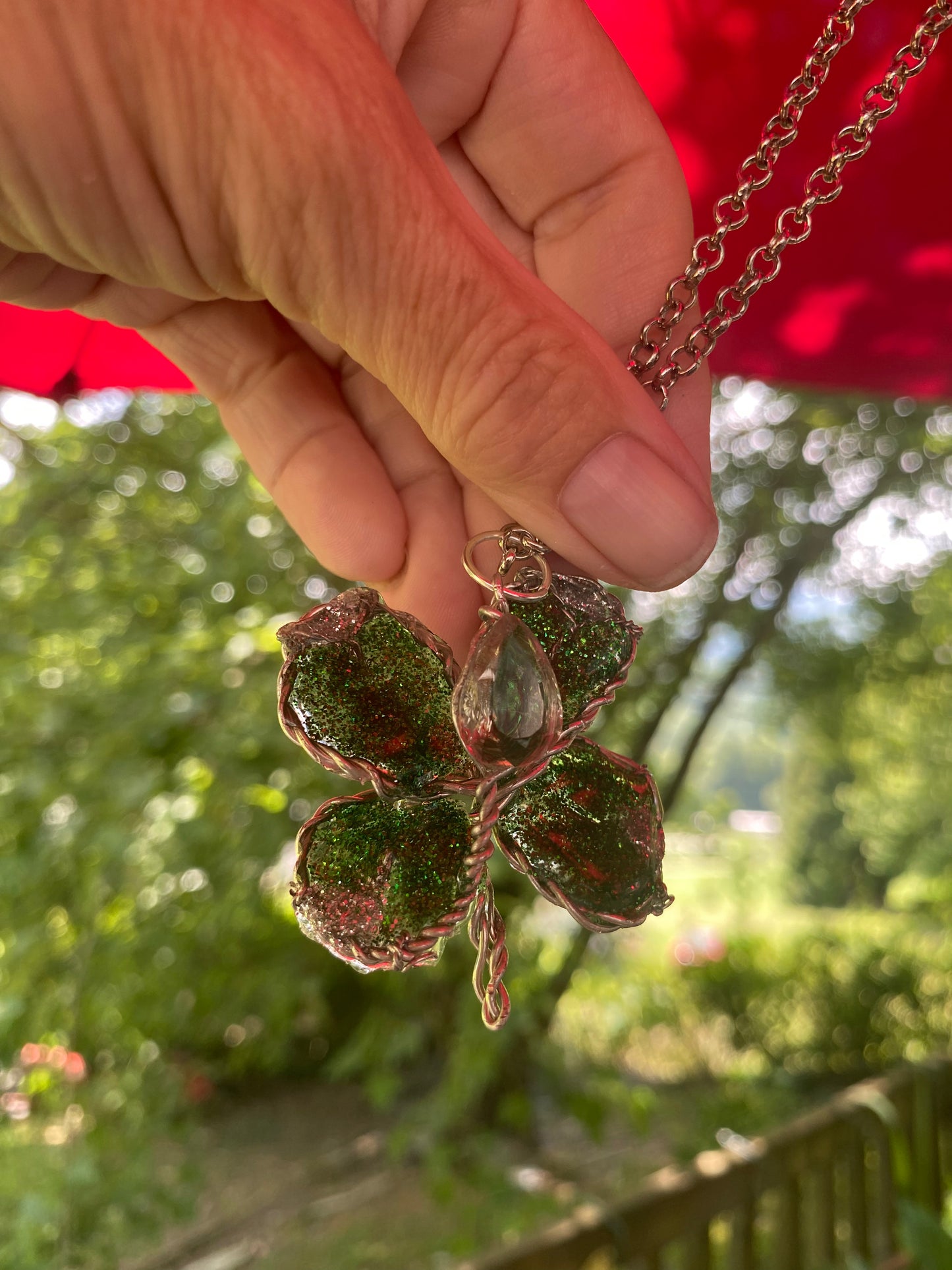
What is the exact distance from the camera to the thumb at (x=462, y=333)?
2.31ft

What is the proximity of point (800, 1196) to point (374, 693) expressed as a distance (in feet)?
9.55

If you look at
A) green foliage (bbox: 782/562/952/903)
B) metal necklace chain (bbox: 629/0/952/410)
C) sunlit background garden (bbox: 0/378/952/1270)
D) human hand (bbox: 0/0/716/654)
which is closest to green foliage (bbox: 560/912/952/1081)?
sunlit background garden (bbox: 0/378/952/1270)

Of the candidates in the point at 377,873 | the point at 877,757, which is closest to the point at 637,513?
the point at 377,873

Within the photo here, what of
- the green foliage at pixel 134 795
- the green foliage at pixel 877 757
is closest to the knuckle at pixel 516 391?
the green foliage at pixel 134 795

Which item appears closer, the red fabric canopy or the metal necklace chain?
the metal necklace chain

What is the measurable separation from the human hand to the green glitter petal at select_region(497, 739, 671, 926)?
0.18 m

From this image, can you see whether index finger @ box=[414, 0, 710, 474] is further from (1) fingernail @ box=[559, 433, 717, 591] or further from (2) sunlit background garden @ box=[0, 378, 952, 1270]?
(2) sunlit background garden @ box=[0, 378, 952, 1270]

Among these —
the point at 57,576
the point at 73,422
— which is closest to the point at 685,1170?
the point at 57,576

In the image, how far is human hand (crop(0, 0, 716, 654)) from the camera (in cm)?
69

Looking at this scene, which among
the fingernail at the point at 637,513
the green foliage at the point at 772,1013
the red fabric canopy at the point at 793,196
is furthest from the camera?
the green foliage at the point at 772,1013

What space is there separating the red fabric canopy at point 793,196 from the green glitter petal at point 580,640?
1.12ft

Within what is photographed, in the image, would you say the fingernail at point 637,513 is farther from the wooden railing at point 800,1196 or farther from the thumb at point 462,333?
the wooden railing at point 800,1196

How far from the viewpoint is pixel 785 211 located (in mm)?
932

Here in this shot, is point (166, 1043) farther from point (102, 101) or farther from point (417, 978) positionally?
point (102, 101)
